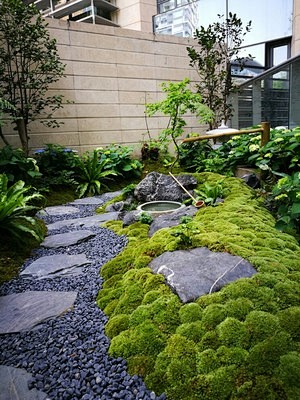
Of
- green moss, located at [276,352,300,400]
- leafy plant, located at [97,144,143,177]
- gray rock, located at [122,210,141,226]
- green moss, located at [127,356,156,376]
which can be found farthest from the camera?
leafy plant, located at [97,144,143,177]

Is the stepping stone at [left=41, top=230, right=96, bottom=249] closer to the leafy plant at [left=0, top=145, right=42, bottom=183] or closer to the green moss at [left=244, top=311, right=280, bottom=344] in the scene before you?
the leafy plant at [left=0, top=145, right=42, bottom=183]

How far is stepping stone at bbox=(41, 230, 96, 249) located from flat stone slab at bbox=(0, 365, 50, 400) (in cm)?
176

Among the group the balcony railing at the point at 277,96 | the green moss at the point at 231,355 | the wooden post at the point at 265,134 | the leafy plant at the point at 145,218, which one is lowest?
the green moss at the point at 231,355

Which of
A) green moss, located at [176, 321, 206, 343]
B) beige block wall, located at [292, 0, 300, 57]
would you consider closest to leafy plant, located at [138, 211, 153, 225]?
green moss, located at [176, 321, 206, 343]

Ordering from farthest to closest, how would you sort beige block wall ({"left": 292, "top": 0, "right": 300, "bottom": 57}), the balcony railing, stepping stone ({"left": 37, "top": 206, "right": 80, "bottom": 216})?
beige block wall ({"left": 292, "top": 0, "right": 300, "bottom": 57}), the balcony railing, stepping stone ({"left": 37, "top": 206, "right": 80, "bottom": 216})

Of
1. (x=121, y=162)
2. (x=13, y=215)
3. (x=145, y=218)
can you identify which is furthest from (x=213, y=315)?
(x=121, y=162)

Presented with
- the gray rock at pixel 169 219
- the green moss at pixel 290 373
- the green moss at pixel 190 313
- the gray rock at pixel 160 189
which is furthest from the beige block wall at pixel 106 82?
the green moss at pixel 290 373

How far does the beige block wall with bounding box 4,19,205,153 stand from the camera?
695 cm

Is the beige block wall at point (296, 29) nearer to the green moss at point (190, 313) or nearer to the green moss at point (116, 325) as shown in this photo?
the green moss at point (190, 313)

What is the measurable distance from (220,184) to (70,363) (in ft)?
10.5

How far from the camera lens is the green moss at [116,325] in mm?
2000

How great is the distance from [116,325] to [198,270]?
675 mm

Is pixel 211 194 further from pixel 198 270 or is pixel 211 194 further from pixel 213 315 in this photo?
pixel 213 315

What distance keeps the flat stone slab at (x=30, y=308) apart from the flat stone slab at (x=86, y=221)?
1.67m
